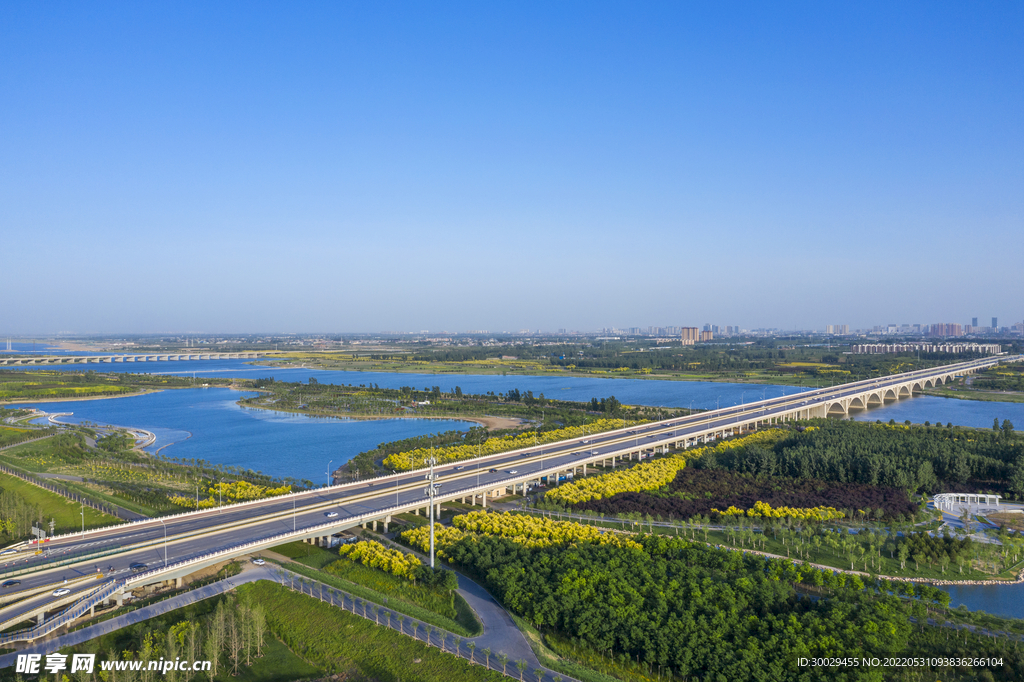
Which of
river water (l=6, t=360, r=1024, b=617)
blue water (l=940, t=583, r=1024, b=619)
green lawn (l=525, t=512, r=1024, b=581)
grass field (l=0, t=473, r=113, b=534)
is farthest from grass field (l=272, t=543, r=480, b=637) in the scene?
blue water (l=940, t=583, r=1024, b=619)

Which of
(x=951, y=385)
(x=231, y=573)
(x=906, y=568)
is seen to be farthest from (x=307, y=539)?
(x=951, y=385)

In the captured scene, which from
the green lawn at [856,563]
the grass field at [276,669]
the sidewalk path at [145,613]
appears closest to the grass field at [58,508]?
the sidewalk path at [145,613]

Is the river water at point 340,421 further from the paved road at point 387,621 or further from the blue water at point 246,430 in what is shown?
the paved road at point 387,621

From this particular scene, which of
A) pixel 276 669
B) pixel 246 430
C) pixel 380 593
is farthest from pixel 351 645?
pixel 246 430

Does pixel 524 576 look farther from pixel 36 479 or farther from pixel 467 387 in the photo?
pixel 467 387

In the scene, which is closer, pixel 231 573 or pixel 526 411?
pixel 231 573

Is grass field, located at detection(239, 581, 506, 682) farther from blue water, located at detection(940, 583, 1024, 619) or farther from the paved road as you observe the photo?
blue water, located at detection(940, 583, 1024, 619)
